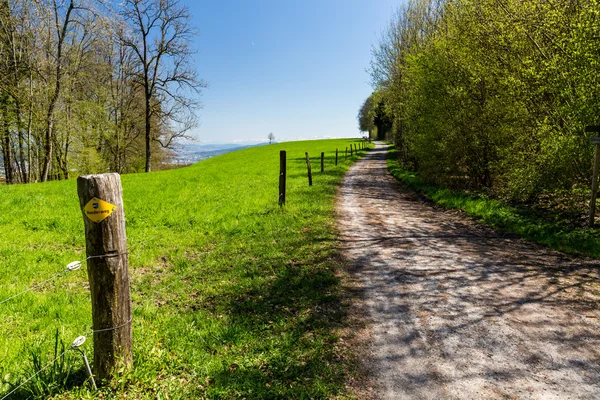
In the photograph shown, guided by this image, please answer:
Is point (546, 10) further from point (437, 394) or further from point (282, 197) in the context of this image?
point (437, 394)

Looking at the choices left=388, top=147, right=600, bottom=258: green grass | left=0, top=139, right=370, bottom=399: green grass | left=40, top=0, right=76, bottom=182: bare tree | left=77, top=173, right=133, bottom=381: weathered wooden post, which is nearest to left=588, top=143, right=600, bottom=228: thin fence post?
left=388, top=147, right=600, bottom=258: green grass

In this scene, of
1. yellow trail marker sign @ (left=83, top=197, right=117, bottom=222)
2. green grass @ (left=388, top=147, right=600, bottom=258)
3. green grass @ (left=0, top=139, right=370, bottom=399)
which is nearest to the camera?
yellow trail marker sign @ (left=83, top=197, right=117, bottom=222)

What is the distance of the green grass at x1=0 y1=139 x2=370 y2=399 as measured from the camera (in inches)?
130

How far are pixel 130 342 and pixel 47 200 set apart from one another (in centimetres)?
1213

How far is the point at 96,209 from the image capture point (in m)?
2.85

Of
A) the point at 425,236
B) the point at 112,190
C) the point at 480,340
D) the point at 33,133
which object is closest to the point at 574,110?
the point at 425,236

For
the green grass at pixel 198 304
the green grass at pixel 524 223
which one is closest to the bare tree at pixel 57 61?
the green grass at pixel 198 304

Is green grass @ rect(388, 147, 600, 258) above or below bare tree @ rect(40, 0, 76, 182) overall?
below

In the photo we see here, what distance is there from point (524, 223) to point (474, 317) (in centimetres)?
591

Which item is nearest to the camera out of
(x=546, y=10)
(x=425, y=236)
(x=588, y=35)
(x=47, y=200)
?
(x=588, y=35)

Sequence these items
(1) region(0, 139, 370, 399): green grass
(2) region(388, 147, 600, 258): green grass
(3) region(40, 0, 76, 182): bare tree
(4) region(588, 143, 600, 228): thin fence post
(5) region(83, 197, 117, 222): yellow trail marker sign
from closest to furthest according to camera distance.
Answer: (5) region(83, 197, 117, 222): yellow trail marker sign, (1) region(0, 139, 370, 399): green grass, (2) region(388, 147, 600, 258): green grass, (4) region(588, 143, 600, 228): thin fence post, (3) region(40, 0, 76, 182): bare tree

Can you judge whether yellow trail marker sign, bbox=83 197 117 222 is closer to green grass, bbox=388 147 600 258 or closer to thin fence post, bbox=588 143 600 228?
→ green grass, bbox=388 147 600 258

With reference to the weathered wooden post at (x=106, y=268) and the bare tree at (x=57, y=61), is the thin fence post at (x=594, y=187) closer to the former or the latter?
the weathered wooden post at (x=106, y=268)

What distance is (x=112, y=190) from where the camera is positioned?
115 inches
